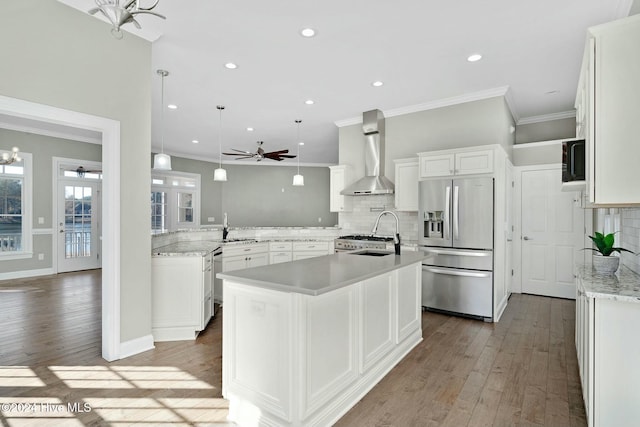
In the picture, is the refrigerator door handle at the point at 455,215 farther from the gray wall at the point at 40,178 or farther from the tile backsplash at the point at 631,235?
the gray wall at the point at 40,178

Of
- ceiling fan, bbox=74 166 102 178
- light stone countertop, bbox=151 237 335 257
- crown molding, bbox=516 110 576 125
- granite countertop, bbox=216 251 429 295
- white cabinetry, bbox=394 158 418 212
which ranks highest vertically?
crown molding, bbox=516 110 576 125

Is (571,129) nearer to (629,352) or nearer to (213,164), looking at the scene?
(629,352)

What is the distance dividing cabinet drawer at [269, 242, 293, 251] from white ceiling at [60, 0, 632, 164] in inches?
86.4

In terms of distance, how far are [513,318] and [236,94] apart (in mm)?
4697

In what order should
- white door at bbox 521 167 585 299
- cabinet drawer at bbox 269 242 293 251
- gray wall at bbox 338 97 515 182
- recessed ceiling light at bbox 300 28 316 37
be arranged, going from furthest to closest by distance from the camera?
cabinet drawer at bbox 269 242 293 251 → white door at bbox 521 167 585 299 → gray wall at bbox 338 97 515 182 → recessed ceiling light at bbox 300 28 316 37

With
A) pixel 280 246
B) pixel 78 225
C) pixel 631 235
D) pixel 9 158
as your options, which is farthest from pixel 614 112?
pixel 78 225

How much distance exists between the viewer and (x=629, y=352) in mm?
1752

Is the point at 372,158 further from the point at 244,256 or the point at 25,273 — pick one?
the point at 25,273

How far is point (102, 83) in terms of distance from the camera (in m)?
2.83

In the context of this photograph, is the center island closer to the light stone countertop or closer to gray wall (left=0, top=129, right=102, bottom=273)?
the light stone countertop

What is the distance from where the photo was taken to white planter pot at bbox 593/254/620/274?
Answer: 2301mm

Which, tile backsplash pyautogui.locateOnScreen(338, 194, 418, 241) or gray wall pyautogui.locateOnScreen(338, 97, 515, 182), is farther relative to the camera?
tile backsplash pyautogui.locateOnScreen(338, 194, 418, 241)

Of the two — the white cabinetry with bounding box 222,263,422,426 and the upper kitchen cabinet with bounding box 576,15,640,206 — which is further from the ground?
the upper kitchen cabinet with bounding box 576,15,640,206

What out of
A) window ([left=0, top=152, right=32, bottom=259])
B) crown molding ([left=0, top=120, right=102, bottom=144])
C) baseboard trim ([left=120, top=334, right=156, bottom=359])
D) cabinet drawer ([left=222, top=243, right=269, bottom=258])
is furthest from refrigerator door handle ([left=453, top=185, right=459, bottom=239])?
window ([left=0, top=152, right=32, bottom=259])
